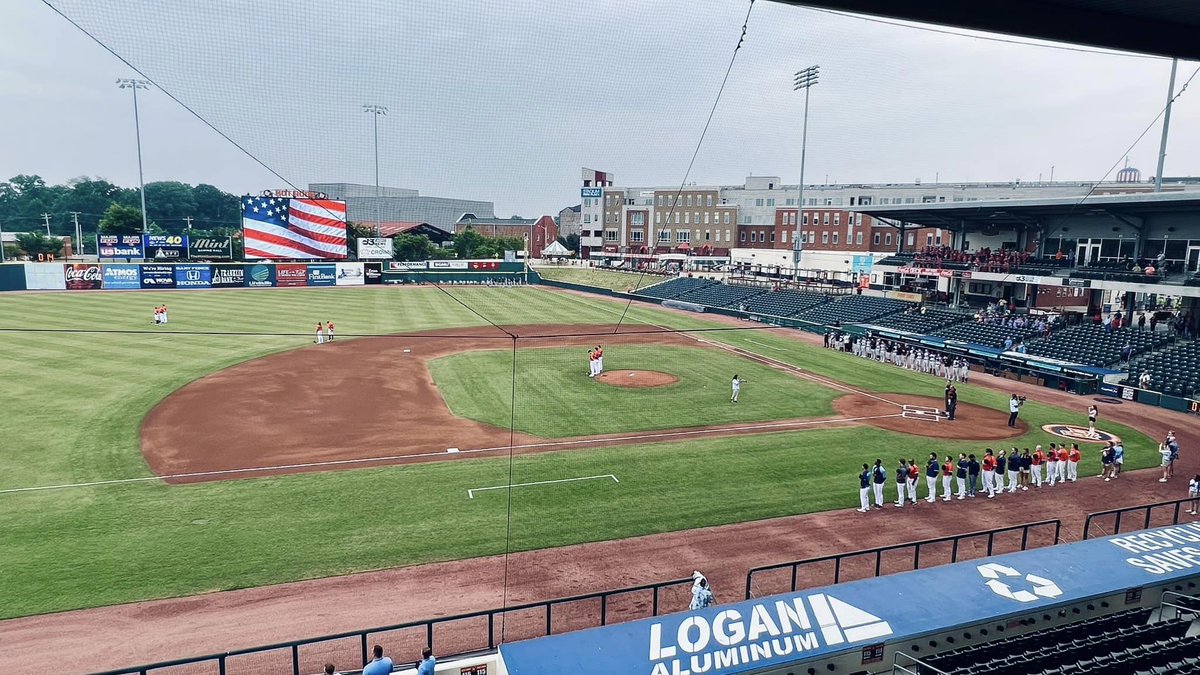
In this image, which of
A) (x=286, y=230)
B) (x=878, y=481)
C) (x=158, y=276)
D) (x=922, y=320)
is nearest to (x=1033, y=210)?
(x=922, y=320)

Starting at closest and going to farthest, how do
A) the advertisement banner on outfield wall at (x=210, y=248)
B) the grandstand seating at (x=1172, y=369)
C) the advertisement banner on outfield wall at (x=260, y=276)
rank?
the grandstand seating at (x=1172, y=369)
the advertisement banner on outfield wall at (x=210, y=248)
the advertisement banner on outfield wall at (x=260, y=276)

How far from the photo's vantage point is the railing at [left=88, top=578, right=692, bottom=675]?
9328 millimetres

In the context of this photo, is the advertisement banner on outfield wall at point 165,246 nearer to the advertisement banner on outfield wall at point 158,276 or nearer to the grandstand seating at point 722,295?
the advertisement banner on outfield wall at point 158,276

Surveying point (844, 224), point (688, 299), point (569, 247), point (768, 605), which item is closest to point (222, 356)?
point (768, 605)

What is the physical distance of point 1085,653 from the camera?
782cm

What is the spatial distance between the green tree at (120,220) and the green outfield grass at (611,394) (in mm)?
50865

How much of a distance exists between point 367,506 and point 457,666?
7563mm

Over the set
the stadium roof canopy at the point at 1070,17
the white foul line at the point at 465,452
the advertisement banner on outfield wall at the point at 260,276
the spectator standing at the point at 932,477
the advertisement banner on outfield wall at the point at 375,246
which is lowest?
the white foul line at the point at 465,452

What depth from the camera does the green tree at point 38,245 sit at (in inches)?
2616

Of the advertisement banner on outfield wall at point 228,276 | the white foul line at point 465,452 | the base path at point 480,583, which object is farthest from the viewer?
the advertisement banner on outfield wall at point 228,276

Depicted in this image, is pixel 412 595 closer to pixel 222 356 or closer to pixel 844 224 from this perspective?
pixel 222 356

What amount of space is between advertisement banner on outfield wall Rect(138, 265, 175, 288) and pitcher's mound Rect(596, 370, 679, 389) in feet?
158

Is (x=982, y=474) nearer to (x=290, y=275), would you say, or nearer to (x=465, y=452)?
(x=465, y=452)

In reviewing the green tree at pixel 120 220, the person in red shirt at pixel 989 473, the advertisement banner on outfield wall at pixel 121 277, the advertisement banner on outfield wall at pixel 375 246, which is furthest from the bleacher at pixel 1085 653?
the green tree at pixel 120 220
